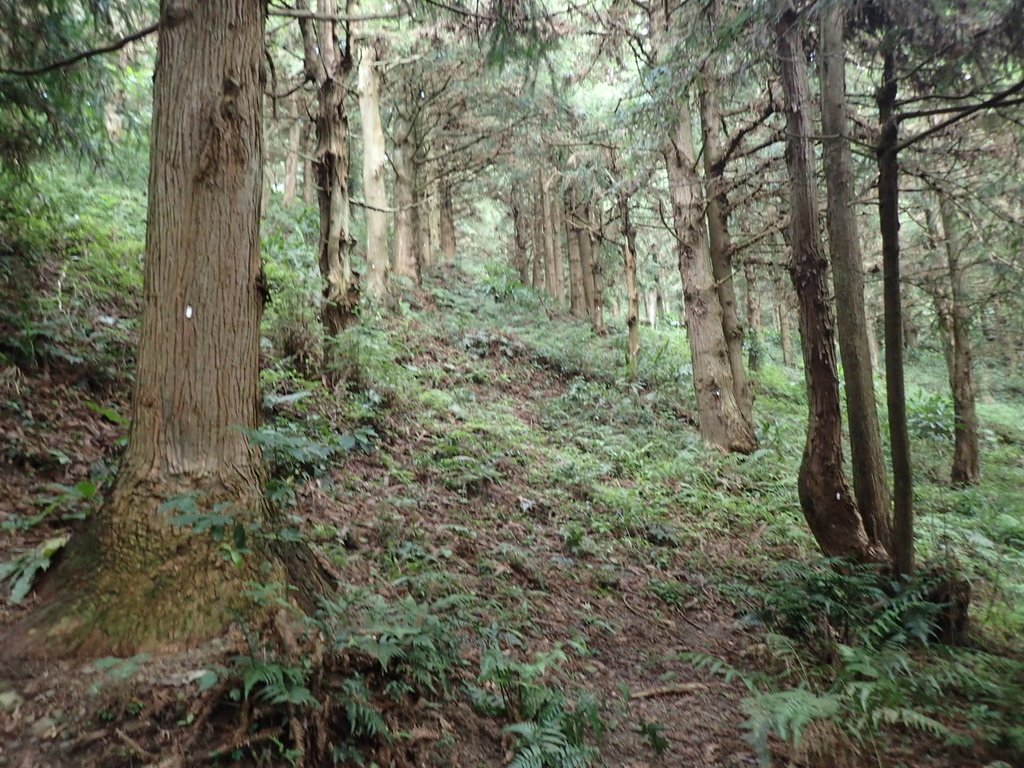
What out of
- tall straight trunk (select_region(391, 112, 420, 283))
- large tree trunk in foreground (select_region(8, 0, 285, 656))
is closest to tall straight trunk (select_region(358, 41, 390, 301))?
tall straight trunk (select_region(391, 112, 420, 283))

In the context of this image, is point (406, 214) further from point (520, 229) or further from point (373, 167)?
point (520, 229)

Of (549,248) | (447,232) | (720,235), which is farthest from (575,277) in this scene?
(720,235)

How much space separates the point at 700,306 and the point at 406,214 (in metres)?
9.01

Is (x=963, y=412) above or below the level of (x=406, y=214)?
below

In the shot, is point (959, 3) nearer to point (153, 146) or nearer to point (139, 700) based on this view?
point (153, 146)

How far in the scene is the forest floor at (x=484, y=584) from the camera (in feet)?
8.94

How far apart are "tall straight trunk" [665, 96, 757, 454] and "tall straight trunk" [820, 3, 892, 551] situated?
4485 millimetres

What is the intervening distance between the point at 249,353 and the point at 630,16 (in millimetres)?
10414

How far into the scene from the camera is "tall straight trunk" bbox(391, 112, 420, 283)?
1702 cm

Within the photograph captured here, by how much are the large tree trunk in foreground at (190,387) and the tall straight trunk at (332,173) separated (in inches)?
202

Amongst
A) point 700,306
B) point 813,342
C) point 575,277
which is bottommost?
point 813,342

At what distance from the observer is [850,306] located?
664cm

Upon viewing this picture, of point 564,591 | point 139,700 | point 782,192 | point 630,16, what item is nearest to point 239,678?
point 139,700

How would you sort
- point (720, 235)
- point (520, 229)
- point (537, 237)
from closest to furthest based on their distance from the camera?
1. point (720, 235)
2. point (537, 237)
3. point (520, 229)
